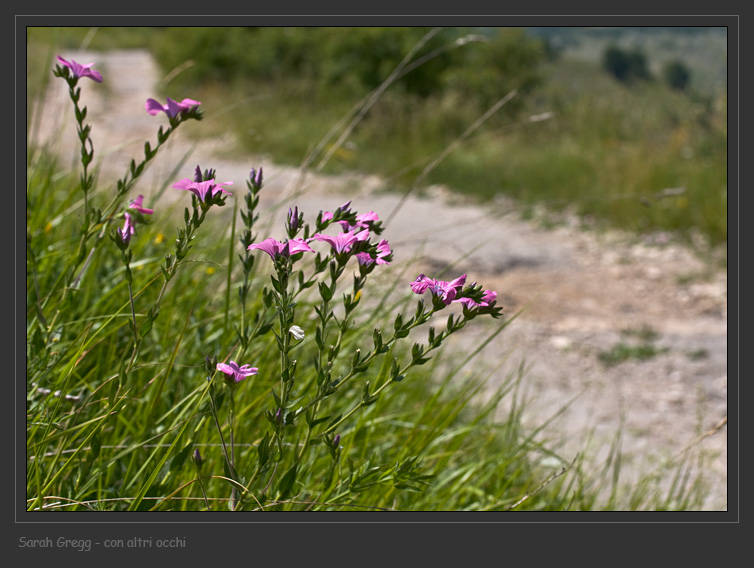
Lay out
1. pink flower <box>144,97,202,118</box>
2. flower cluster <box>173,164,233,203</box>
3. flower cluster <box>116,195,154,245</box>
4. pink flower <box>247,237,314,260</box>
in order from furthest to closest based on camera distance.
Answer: pink flower <box>144,97,202,118</box>, flower cluster <box>116,195,154,245</box>, flower cluster <box>173,164,233,203</box>, pink flower <box>247,237,314,260</box>

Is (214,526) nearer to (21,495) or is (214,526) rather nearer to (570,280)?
(21,495)

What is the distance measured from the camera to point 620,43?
46.4 feet

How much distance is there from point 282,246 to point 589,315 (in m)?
4.23

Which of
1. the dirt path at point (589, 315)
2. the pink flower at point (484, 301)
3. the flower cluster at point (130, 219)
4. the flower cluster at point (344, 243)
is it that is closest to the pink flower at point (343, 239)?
the flower cluster at point (344, 243)

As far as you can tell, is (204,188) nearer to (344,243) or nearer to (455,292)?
(344,243)

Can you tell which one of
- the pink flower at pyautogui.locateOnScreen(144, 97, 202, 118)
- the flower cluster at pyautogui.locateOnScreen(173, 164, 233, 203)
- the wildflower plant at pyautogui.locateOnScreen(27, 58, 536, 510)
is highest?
the pink flower at pyautogui.locateOnScreen(144, 97, 202, 118)

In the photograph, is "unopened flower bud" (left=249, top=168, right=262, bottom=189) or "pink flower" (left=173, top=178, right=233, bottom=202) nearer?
"pink flower" (left=173, top=178, right=233, bottom=202)

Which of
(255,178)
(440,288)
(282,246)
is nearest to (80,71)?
(255,178)

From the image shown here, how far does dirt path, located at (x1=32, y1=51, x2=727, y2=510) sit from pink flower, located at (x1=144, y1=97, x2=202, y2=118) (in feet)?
2.43

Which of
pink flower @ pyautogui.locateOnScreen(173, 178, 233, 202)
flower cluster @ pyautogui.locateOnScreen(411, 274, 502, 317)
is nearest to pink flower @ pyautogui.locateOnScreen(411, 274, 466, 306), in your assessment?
flower cluster @ pyautogui.locateOnScreen(411, 274, 502, 317)

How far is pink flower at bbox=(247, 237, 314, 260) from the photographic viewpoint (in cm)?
93

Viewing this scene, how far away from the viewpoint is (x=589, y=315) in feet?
16.0

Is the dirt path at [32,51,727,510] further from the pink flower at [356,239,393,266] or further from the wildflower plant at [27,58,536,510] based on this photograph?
the pink flower at [356,239,393,266]

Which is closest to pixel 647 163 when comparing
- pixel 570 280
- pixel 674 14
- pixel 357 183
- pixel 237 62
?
pixel 570 280
